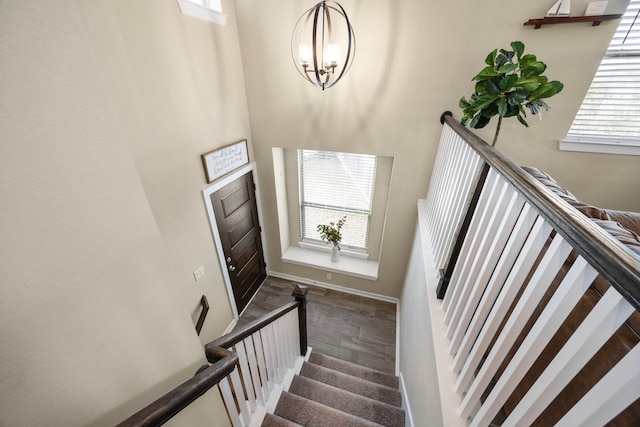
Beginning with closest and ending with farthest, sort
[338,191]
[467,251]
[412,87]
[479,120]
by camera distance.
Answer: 1. [467,251]
2. [479,120]
3. [412,87]
4. [338,191]

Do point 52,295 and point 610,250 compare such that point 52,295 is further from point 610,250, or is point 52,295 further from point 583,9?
point 583,9

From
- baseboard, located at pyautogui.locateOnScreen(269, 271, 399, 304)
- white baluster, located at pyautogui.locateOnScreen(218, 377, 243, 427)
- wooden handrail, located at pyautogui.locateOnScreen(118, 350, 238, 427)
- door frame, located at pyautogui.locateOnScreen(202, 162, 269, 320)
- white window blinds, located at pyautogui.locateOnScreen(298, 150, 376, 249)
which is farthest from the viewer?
baseboard, located at pyautogui.locateOnScreen(269, 271, 399, 304)

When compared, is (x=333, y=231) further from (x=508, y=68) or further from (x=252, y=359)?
(x=508, y=68)

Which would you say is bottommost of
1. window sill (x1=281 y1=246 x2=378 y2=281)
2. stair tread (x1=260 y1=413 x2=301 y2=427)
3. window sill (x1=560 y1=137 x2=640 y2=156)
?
window sill (x1=281 y1=246 x2=378 y2=281)

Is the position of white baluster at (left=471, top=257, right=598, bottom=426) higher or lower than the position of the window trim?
higher

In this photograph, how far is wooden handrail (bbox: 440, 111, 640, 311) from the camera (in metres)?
0.44

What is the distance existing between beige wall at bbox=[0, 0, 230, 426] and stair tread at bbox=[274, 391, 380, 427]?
5.16 feet

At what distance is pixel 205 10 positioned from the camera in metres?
2.22

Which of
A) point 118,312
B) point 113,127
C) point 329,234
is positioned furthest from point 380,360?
point 113,127

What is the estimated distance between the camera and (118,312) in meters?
0.71

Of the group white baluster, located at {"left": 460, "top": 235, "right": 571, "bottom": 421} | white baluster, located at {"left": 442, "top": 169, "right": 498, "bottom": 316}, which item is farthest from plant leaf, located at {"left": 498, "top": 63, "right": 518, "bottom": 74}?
white baluster, located at {"left": 460, "top": 235, "right": 571, "bottom": 421}

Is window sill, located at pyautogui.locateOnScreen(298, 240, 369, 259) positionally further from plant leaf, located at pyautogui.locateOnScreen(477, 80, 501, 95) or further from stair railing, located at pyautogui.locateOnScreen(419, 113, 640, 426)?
plant leaf, located at pyautogui.locateOnScreen(477, 80, 501, 95)

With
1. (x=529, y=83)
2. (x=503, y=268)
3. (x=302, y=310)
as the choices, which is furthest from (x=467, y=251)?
(x=302, y=310)

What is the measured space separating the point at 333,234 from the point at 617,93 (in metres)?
3.19
